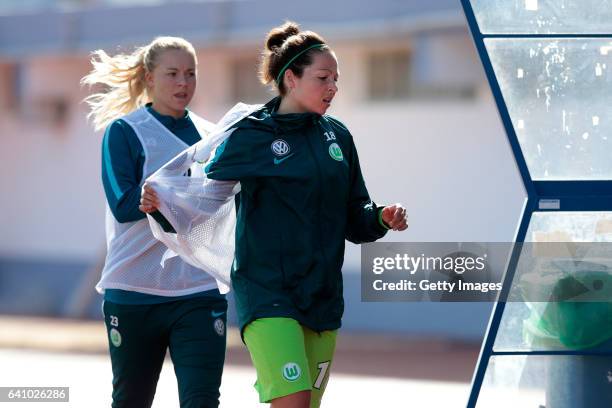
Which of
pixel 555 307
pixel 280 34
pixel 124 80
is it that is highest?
pixel 124 80

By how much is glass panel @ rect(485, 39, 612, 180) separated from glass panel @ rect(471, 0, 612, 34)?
48 millimetres

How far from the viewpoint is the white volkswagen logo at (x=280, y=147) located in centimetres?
462

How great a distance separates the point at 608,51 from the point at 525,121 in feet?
1.42

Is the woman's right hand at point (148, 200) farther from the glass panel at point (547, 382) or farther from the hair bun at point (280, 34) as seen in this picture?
the glass panel at point (547, 382)

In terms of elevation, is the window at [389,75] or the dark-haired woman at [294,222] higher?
the window at [389,75]

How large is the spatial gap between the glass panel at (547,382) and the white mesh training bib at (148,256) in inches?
47.6

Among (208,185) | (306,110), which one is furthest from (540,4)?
(208,185)

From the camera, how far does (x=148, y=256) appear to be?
5.38 meters

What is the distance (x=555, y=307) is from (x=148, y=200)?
1.65 m

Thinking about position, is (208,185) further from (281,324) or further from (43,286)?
(43,286)

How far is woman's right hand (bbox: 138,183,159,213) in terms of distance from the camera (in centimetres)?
488

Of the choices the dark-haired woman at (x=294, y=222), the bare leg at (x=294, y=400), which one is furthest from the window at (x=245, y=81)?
the bare leg at (x=294, y=400)

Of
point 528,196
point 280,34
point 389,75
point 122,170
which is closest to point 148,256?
point 122,170

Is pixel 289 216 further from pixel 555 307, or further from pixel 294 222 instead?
pixel 555 307
